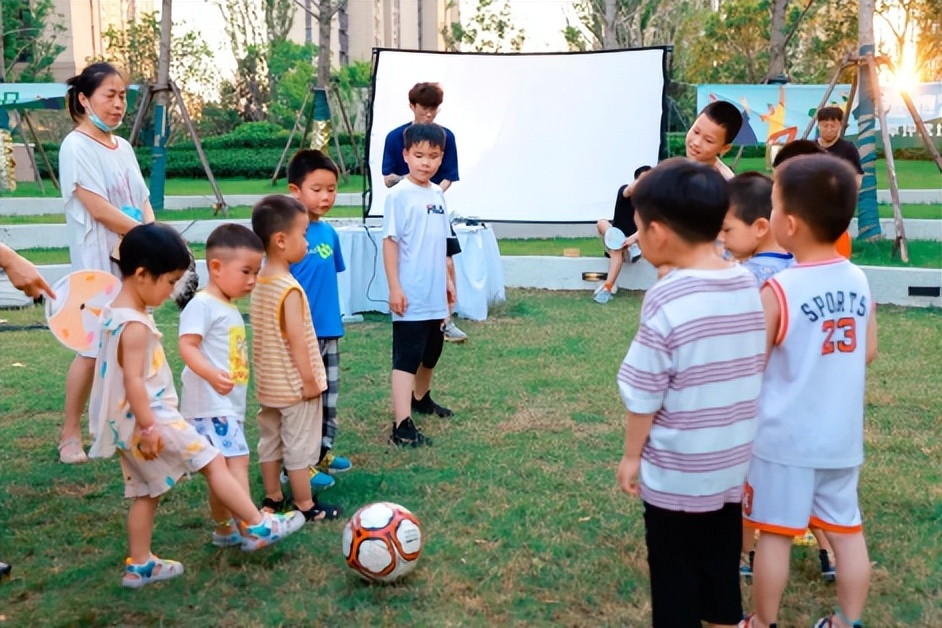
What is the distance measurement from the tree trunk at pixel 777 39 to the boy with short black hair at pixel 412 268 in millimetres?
15915

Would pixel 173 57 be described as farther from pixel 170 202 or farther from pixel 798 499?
pixel 798 499

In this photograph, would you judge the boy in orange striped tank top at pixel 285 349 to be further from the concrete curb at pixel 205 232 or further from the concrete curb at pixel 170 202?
the concrete curb at pixel 170 202

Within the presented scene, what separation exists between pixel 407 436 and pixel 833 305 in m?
2.58

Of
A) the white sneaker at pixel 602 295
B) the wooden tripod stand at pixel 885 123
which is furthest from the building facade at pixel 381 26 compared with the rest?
the white sneaker at pixel 602 295

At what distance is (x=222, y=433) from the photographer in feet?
10.8

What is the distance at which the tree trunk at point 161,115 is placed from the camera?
1552 centimetres

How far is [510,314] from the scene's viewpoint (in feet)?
28.5

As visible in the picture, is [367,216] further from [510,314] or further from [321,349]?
[321,349]

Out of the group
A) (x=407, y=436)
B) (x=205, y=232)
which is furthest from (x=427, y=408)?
(x=205, y=232)

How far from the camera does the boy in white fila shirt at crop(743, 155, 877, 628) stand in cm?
250

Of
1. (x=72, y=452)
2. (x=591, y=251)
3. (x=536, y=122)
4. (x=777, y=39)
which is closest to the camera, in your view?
(x=72, y=452)

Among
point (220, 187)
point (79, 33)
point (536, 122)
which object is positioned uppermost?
point (79, 33)

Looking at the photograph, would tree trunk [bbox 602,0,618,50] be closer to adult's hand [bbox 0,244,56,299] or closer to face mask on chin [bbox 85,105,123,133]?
face mask on chin [bbox 85,105,123,133]

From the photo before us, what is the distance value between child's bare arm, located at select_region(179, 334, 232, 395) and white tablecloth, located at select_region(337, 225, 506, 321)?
204 inches
